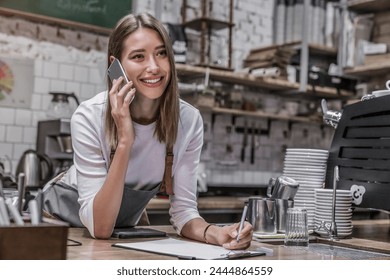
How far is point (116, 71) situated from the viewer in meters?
1.65

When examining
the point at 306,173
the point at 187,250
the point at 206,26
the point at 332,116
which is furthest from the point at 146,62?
the point at 206,26

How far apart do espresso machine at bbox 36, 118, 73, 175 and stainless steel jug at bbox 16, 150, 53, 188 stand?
0.24 feet

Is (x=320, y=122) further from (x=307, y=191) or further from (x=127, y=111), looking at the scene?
(x=127, y=111)

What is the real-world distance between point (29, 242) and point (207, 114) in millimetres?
3985

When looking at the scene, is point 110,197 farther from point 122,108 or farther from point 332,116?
point 332,116

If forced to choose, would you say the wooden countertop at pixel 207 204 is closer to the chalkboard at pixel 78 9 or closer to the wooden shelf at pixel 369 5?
the chalkboard at pixel 78 9

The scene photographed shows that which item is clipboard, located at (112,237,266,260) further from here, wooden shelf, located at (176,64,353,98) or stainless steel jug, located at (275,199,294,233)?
wooden shelf, located at (176,64,353,98)

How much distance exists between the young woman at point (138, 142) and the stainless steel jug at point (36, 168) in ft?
6.29

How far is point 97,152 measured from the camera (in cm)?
167

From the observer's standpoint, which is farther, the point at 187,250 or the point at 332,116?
the point at 332,116

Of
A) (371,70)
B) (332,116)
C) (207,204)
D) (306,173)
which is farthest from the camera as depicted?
(371,70)

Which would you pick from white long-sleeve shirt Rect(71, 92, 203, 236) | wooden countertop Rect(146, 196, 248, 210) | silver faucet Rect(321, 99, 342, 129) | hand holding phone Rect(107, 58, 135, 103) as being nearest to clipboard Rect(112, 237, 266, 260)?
white long-sleeve shirt Rect(71, 92, 203, 236)

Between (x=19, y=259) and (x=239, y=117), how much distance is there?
4263 millimetres

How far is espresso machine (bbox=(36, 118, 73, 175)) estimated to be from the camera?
3.68m
